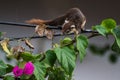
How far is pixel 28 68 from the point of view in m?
0.88

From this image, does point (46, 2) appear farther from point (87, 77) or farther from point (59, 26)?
point (59, 26)

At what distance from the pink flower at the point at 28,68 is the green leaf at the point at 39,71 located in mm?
14

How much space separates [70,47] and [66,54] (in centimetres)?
5

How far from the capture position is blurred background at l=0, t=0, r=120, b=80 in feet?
6.86

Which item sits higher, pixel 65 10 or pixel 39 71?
pixel 65 10

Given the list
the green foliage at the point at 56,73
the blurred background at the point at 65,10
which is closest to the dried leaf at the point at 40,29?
the green foliage at the point at 56,73

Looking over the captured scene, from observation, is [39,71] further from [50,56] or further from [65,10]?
[65,10]

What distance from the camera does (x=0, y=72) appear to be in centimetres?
89

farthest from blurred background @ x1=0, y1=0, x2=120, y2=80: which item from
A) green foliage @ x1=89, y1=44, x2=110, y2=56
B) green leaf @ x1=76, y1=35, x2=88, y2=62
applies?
green leaf @ x1=76, y1=35, x2=88, y2=62

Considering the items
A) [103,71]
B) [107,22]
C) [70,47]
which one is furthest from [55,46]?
[103,71]

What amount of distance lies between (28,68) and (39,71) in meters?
0.03

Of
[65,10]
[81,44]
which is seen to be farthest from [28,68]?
[65,10]

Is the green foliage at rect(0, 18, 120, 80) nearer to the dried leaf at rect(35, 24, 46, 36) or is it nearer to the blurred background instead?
the dried leaf at rect(35, 24, 46, 36)

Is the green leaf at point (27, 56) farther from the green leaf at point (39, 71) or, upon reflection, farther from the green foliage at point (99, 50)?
the green foliage at point (99, 50)
